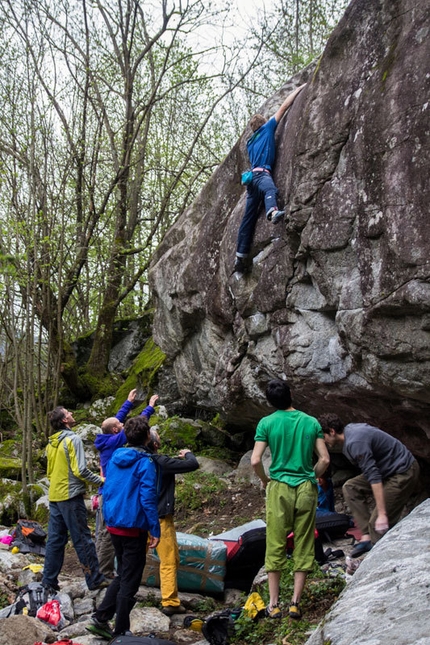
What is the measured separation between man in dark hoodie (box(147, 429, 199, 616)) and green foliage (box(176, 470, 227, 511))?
444 centimetres

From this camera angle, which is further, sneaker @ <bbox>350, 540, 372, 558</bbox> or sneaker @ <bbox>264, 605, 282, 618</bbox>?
sneaker @ <bbox>350, 540, 372, 558</bbox>

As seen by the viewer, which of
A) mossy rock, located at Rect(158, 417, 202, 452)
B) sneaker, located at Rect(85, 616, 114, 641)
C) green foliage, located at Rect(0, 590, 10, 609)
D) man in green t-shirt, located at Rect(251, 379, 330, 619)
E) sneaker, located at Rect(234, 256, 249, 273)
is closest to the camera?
man in green t-shirt, located at Rect(251, 379, 330, 619)

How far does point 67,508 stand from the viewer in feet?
22.2

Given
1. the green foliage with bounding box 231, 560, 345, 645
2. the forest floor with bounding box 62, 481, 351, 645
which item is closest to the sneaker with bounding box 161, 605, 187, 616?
the forest floor with bounding box 62, 481, 351, 645

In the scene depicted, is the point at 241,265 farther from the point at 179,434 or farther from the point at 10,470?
the point at 10,470

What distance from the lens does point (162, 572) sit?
6.03 meters

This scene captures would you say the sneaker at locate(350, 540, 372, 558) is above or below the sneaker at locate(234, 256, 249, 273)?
below

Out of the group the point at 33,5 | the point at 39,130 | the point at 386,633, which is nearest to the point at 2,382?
the point at 39,130

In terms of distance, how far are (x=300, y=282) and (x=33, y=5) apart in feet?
44.0

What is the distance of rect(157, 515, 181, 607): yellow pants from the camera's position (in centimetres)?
598

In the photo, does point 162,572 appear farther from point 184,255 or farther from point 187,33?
point 187,33

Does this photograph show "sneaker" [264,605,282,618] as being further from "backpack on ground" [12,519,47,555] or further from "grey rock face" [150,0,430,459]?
"backpack on ground" [12,519,47,555]

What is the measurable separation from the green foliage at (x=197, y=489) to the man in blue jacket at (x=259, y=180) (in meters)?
4.25

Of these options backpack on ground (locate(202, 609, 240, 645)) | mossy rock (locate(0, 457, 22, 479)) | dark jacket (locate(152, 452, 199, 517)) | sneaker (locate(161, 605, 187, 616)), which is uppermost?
Result: dark jacket (locate(152, 452, 199, 517))
